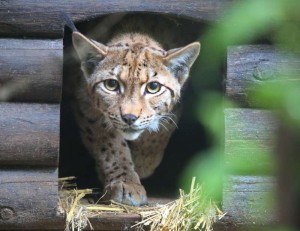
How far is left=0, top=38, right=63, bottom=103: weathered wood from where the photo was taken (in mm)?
3609

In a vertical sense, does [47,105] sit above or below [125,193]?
above

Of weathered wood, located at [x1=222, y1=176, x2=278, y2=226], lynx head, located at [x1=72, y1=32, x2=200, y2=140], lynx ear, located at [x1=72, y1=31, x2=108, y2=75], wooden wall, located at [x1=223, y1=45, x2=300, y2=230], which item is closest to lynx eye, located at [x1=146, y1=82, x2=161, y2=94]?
lynx head, located at [x1=72, y1=32, x2=200, y2=140]

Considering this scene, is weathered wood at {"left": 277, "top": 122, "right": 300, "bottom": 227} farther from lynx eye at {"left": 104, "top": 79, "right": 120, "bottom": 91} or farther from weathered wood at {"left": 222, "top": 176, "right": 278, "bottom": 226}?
lynx eye at {"left": 104, "top": 79, "right": 120, "bottom": 91}

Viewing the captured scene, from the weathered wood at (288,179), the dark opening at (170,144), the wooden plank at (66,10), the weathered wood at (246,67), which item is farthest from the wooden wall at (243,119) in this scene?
the weathered wood at (288,179)

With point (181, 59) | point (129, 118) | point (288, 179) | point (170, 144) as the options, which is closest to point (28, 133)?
point (129, 118)

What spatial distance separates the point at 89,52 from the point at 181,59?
569 mm

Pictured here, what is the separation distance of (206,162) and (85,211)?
9.49 feet

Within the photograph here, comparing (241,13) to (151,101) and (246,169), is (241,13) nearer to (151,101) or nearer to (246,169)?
(246,169)

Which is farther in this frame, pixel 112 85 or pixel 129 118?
pixel 112 85

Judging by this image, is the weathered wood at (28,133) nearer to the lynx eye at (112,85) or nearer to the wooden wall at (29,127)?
the wooden wall at (29,127)

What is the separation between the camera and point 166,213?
3.80 metres

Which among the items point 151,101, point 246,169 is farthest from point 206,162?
point 151,101

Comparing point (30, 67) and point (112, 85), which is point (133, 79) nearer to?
point (112, 85)

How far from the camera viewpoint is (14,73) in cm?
361
